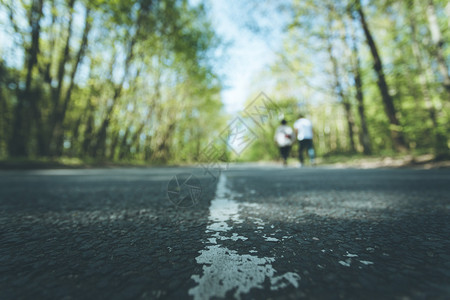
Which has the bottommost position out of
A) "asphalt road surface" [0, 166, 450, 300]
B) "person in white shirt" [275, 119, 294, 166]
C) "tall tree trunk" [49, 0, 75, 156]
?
"asphalt road surface" [0, 166, 450, 300]

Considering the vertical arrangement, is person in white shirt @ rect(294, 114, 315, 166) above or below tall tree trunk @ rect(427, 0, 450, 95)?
below

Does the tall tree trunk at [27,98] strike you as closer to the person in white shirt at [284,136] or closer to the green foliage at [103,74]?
the green foliage at [103,74]

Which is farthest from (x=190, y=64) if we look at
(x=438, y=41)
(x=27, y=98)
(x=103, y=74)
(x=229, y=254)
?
(x=229, y=254)

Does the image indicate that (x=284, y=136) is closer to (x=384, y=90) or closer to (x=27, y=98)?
(x=384, y=90)

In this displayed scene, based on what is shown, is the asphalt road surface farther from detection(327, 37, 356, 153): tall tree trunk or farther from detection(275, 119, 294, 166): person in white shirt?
detection(327, 37, 356, 153): tall tree trunk

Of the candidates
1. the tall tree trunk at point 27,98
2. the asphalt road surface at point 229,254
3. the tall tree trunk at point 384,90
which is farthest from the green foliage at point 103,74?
the tall tree trunk at point 384,90

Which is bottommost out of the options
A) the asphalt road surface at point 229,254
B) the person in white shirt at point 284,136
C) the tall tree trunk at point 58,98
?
the asphalt road surface at point 229,254

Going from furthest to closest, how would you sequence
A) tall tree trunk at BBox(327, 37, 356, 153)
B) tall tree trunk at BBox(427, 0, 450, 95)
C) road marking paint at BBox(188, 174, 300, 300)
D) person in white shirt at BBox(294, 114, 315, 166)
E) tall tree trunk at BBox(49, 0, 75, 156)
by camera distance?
1. tall tree trunk at BBox(327, 37, 356, 153)
2. tall tree trunk at BBox(49, 0, 75, 156)
3. person in white shirt at BBox(294, 114, 315, 166)
4. tall tree trunk at BBox(427, 0, 450, 95)
5. road marking paint at BBox(188, 174, 300, 300)

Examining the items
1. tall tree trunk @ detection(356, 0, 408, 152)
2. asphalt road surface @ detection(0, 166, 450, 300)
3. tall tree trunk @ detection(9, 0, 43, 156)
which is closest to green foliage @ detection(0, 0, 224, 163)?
tall tree trunk @ detection(9, 0, 43, 156)

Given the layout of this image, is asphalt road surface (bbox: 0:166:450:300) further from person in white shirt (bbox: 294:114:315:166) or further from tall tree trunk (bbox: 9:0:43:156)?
tall tree trunk (bbox: 9:0:43:156)

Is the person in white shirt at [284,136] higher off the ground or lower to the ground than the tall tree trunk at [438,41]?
lower

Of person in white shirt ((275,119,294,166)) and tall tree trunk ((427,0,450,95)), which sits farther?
person in white shirt ((275,119,294,166))

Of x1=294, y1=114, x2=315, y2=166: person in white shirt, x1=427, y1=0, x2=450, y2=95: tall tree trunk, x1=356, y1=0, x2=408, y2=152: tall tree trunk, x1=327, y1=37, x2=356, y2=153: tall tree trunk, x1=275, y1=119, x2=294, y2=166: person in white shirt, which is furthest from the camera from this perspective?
x1=327, y1=37, x2=356, y2=153: tall tree trunk

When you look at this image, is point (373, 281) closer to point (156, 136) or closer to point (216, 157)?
point (216, 157)
